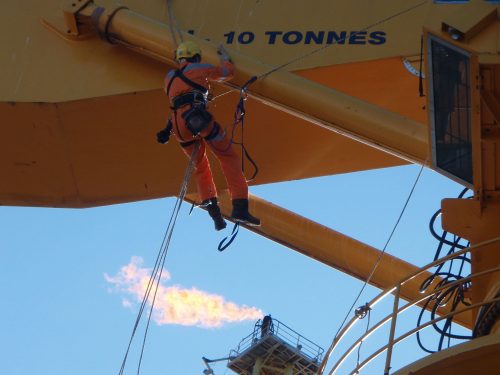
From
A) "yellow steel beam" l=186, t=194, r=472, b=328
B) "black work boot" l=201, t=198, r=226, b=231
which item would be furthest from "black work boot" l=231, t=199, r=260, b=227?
"yellow steel beam" l=186, t=194, r=472, b=328

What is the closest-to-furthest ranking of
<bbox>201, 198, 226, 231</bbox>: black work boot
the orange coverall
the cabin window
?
the cabin window
the orange coverall
<bbox>201, 198, 226, 231</bbox>: black work boot

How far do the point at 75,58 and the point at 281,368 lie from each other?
20.0 metres

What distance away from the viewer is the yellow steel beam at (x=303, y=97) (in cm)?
949

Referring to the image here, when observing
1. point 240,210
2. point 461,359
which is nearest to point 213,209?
point 240,210

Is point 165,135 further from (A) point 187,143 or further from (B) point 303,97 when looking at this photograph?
(B) point 303,97

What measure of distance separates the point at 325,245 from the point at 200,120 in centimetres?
277

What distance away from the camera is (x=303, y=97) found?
31.8 ft

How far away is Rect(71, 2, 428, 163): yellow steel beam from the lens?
9492 mm

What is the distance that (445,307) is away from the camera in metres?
10.8

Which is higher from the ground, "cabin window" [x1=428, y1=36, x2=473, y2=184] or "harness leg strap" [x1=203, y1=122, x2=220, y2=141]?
"harness leg strap" [x1=203, y1=122, x2=220, y2=141]

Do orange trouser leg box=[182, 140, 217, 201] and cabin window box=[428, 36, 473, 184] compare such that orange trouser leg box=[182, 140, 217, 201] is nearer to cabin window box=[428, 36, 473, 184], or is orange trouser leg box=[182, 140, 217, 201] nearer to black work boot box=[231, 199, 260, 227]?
black work boot box=[231, 199, 260, 227]

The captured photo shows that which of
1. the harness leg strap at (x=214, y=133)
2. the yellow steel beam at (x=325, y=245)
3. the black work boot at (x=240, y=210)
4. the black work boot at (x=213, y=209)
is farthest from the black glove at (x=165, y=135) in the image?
the yellow steel beam at (x=325, y=245)

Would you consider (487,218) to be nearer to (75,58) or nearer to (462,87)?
(462,87)

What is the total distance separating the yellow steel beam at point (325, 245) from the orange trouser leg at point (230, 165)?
182 centimetres
